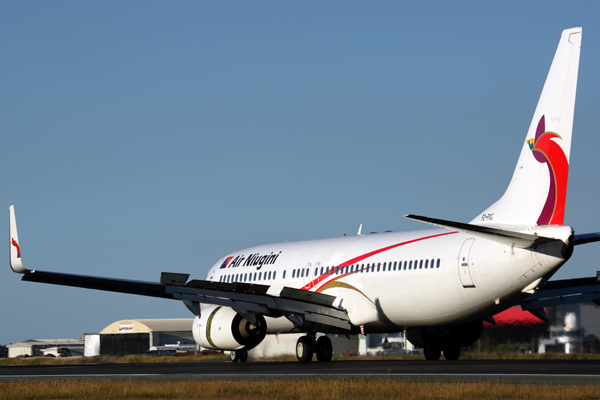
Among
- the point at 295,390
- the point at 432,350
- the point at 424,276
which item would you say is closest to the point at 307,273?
the point at 432,350

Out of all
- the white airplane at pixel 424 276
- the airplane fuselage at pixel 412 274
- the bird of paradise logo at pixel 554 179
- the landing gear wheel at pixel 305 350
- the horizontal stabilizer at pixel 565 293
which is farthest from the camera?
the landing gear wheel at pixel 305 350

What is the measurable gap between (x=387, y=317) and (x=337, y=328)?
1.90 meters

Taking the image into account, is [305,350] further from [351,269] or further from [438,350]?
[438,350]

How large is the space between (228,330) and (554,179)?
12.7m

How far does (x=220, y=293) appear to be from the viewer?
25031 millimetres

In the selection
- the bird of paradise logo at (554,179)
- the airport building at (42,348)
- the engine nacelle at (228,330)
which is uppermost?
the bird of paradise logo at (554,179)

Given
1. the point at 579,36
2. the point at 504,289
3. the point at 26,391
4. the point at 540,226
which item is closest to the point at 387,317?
the point at 504,289

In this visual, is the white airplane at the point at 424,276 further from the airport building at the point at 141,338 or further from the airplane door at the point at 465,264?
the airport building at the point at 141,338

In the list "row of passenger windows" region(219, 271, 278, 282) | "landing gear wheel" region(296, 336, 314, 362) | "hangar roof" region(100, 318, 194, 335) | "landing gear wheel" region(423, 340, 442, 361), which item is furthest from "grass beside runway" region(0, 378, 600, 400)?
"hangar roof" region(100, 318, 194, 335)

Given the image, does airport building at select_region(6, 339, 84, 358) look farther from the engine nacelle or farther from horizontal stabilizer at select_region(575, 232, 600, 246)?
horizontal stabilizer at select_region(575, 232, 600, 246)

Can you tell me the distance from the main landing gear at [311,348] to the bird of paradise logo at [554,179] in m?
9.03

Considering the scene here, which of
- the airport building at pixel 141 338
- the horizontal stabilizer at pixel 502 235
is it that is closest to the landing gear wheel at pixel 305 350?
the horizontal stabilizer at pixel 502 235

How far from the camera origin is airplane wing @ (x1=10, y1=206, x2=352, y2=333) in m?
25.0

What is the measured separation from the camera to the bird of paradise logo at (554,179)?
67.4 feet
